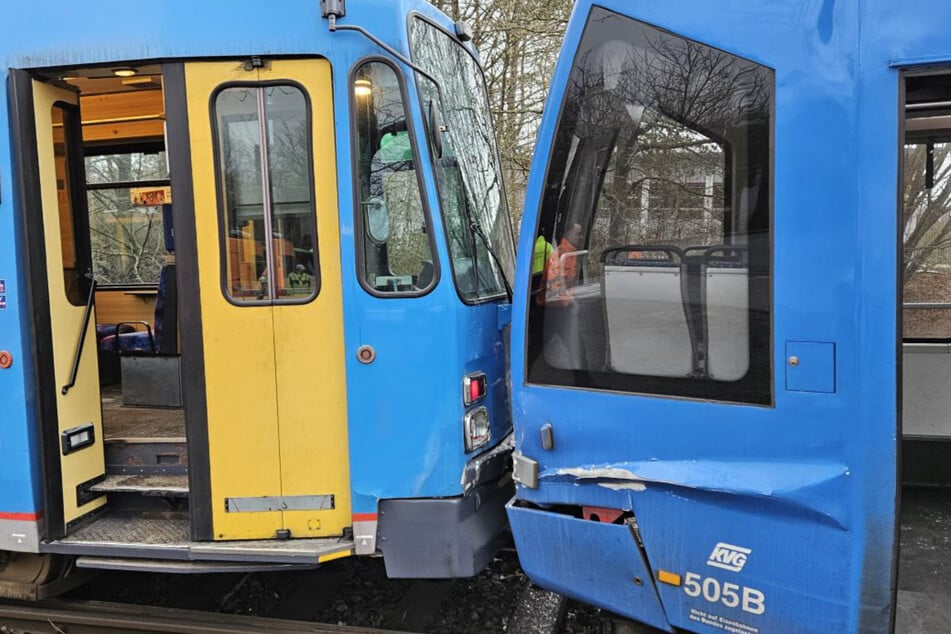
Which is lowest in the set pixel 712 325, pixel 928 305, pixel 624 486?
pixel 624 486

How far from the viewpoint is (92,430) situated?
370 cm

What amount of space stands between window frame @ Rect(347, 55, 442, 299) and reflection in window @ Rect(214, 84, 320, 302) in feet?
0.73

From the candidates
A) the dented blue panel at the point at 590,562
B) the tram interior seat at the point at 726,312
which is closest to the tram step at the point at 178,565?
the dented blue panel at the point at 590,562

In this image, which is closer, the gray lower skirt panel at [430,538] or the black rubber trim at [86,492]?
the gray lower skirt panel at [430,538]

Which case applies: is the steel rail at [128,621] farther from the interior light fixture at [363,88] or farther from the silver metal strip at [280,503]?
the interior light fixture at [363,88]

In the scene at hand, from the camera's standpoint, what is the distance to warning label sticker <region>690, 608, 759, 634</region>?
243cm

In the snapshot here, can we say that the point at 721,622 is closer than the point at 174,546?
Yes

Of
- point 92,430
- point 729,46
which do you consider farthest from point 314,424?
Result: point 729,46

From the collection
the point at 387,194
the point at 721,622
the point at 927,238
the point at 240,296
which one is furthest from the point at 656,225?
the point at 927,238

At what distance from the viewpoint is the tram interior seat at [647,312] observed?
8.23 ft

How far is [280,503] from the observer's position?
10.7 ft

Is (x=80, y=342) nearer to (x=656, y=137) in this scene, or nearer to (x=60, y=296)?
(x=60, y=296)

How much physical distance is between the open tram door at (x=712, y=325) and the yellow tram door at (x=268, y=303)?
2.99 ft

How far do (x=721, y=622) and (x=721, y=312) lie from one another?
107cm
